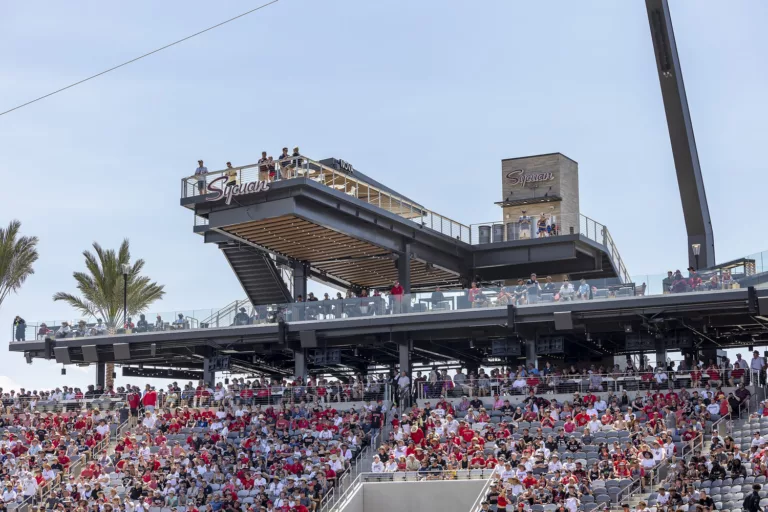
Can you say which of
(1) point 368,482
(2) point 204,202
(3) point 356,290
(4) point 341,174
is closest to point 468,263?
(3) point 356,290

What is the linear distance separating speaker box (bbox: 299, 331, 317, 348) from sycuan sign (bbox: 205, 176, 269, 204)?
18.0 ft

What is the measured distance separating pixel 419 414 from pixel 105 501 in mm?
9403

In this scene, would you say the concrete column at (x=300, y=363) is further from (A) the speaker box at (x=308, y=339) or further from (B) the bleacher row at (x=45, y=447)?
(B) the bleacher row at (x=45, y=447)

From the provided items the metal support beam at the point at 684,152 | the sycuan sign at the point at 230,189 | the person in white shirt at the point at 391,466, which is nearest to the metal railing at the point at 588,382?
the person in white shirt at the point at 391,466

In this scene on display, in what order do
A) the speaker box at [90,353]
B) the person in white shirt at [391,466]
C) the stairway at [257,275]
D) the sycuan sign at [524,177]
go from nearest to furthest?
1. the person in white shirt at [391,466]
2. the speaker box at [90,353]
3. the stairway at [257,275]
4. the sycuan sign at [524,177]

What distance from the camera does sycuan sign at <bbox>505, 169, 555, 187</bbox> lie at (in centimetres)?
5528

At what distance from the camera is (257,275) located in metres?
49.4

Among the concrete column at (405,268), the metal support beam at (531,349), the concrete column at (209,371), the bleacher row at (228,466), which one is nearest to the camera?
the bleacher row at (228,466)

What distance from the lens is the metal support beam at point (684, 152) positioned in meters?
45.2

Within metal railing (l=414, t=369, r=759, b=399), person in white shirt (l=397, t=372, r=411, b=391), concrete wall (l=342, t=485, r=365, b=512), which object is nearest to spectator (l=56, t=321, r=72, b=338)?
person in white shirt (l=397, t=372, r=411, b=391)

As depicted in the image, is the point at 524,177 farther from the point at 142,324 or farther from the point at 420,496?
the point at 420,496

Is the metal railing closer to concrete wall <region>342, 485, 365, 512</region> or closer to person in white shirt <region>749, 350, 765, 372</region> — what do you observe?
person in white shirt <region>749, 350, 765, 372</region>

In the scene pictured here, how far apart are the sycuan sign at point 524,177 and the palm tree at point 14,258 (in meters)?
22.5

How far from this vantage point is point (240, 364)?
2092 inches
